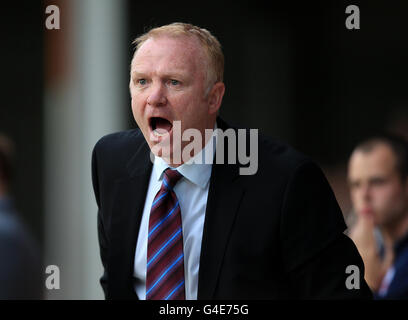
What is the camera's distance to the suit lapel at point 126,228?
1.58m

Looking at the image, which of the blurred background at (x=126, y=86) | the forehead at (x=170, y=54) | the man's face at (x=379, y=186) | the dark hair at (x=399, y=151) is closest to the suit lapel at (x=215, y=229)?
the forehead at (x=170, y=54)

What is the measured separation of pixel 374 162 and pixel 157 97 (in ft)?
6.18

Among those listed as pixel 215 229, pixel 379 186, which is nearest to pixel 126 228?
pixel 215 229

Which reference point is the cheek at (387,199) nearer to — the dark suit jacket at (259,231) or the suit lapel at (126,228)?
the dark suit jacket at (259,231)

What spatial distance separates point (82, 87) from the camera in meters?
4.61

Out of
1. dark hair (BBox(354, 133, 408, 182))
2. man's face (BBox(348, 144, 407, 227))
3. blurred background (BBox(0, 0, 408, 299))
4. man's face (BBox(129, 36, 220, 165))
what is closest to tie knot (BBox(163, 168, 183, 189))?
man's face (BBox(129, 36, 220, 165))

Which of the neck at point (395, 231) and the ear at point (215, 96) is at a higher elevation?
the ear at point (215, 96)

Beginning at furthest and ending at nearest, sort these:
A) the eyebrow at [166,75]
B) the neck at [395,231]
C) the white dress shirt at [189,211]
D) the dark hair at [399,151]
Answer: the dark hair at [399,151] → the neck at [395,231] → the white dress shirt at [189,211] → the eyebrow at [166,75]

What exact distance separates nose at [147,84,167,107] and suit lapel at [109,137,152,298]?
202 millimetres

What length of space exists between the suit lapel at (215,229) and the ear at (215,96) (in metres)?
0.16

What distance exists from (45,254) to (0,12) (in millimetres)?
1708

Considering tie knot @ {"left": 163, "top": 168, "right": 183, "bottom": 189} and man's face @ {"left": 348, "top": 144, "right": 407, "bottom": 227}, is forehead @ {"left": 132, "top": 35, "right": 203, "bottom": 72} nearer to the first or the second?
tie knot @ {"left": 163, "top": 168, "right": 183, "bottom": 189}

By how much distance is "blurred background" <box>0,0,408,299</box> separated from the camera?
449cm
